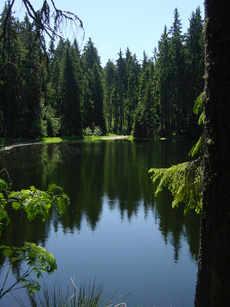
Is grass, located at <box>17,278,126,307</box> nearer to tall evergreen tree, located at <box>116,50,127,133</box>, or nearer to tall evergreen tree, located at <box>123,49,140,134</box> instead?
tall evergreen tree, located at <box>123,49,140,134</box>

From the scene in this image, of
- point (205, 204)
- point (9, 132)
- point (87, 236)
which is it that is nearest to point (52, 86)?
point (9, 132)

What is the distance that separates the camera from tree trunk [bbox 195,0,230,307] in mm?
3342

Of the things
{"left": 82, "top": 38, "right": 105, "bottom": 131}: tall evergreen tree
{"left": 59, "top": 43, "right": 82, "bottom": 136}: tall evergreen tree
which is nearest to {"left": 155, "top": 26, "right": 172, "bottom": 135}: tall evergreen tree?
{"left": 82, "top": 38, "right": 105, "bottom": 131}: tall evergreen tree

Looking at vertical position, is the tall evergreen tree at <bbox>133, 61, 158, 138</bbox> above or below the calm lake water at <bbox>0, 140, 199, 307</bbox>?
above

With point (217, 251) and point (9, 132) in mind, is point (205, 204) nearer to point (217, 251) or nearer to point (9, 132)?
point (217, 251)

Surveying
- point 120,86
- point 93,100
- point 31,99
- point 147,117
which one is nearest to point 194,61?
point 147,117

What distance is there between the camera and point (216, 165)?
11.3 ft

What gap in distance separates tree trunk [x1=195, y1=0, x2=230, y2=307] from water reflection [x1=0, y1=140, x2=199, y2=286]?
649 centimetres

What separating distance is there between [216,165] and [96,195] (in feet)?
46.3

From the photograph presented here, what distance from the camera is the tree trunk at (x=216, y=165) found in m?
3.34

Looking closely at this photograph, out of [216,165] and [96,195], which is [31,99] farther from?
[216,165]

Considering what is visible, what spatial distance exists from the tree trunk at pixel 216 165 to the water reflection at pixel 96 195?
6.49 m

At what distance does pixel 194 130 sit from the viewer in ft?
175

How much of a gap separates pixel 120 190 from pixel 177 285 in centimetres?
1020
